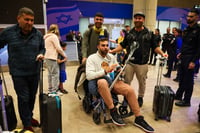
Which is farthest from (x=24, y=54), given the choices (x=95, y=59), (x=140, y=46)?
(x=140, y=46)

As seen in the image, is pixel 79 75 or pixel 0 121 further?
pixel 79 75

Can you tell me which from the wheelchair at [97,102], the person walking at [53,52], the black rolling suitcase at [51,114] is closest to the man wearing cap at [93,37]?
the wheelchair at [97,102]

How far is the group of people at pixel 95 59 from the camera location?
1.89 meters

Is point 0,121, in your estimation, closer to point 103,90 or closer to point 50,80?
point 103,90

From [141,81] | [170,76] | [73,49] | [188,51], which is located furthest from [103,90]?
[73,49]

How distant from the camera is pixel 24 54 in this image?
1908mm

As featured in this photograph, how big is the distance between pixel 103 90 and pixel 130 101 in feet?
1.45

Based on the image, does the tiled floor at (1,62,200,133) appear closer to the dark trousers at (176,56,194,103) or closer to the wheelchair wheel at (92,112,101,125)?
the wheelchair wheel at (92,112,101,125)

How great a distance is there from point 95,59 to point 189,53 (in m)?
1.67

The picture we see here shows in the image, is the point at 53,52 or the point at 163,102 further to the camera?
the point at 53,52

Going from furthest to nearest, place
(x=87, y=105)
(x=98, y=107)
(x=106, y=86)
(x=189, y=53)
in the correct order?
(x=189, y=53) < (x=87, y=105) < (x=98, y=107) < (x=106, y=86)

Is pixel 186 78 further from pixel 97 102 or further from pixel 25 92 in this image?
pixel 25 92

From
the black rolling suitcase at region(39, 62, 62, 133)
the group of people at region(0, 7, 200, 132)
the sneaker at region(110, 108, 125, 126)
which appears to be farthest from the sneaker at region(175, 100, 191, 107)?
the black rolling suitcase at region(39, 62, 62, 133)

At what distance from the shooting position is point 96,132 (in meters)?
2.32
